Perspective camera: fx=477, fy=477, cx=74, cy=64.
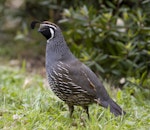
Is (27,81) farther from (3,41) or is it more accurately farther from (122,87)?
(3,41)

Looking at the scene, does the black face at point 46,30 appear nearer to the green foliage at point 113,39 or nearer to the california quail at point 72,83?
the california quail at point 72,83

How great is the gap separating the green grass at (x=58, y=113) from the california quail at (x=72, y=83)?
13 cm

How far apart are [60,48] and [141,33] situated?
2.33m

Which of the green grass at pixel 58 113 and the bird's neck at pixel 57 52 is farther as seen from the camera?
the bird's neck at pixel 57 52

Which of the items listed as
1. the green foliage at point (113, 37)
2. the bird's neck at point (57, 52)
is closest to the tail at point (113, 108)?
the bird's neck at point (57, 52)

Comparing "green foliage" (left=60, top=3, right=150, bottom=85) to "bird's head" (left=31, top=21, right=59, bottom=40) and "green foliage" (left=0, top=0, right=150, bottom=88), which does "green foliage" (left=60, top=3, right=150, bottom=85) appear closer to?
"green foliage" (left=0, top=0, right=150, bottom=88)

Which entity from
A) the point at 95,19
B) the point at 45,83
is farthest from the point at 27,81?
the point at 95,19

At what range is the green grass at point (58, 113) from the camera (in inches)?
191

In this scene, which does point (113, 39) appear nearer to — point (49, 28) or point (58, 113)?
point (49, 28)

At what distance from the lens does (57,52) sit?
18.2ft

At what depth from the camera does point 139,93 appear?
6.77 metres

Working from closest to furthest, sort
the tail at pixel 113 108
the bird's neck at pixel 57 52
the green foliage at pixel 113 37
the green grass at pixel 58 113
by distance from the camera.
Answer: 1. the green grass at pixel 58 113
2. the tail at pixel 113 108
3. the bird's neck at pixel 57 52
4. the green foliage at pixel 113 37

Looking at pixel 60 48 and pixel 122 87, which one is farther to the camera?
pixel 122 87

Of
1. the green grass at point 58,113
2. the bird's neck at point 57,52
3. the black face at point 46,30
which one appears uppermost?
the black face at point 46,30
